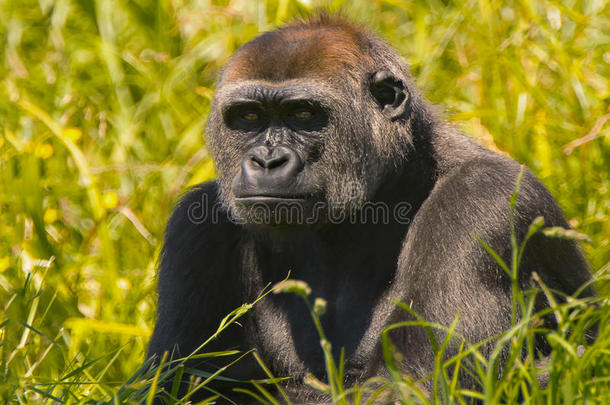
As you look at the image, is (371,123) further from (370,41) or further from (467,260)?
(467,260)

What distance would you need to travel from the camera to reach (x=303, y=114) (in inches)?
158

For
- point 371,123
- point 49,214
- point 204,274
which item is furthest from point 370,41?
point 49,214

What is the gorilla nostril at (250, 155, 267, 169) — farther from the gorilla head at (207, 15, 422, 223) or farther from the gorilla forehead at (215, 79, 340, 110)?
the gorilla forehead at (215, 79, 340, 110)

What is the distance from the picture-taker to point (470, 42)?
21.2 ft

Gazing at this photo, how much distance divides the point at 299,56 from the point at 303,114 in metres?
0.28

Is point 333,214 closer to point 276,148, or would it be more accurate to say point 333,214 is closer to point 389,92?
point 276,148

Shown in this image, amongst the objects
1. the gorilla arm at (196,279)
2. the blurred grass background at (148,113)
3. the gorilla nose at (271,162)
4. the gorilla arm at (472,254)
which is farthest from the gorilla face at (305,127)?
the blurred grass background at (148,113)

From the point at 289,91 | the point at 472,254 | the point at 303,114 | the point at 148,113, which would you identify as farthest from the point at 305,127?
the point at 148,113

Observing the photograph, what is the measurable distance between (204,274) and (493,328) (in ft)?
4.75

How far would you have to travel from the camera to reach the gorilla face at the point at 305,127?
379 centimetres

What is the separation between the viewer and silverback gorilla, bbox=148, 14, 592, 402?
3697 millimetres

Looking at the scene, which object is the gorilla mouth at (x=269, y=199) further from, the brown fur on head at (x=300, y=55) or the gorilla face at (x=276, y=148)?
the brown fur on head at (x=300, y=55)

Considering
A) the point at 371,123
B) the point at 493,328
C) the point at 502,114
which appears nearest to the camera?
the point at 493,328

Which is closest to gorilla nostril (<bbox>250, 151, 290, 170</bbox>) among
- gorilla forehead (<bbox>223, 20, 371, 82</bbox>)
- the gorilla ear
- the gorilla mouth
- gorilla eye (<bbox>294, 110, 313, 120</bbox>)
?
the gorilla mouth
